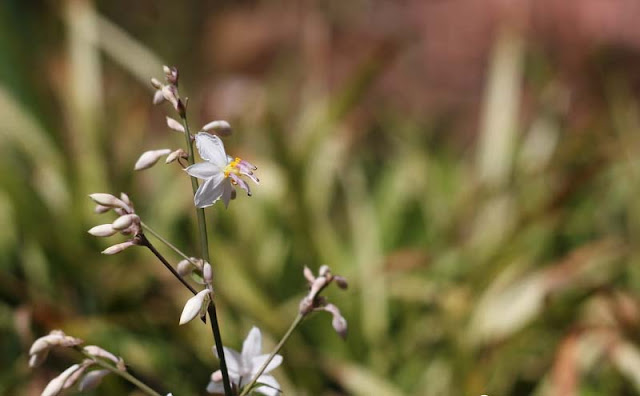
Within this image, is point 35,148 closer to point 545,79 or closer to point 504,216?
point 504,216

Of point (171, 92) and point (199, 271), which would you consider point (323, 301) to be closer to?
point (199, 271)

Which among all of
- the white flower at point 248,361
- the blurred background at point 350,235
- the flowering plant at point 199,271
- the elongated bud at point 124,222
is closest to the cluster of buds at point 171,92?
the flowering plant at point 199,271

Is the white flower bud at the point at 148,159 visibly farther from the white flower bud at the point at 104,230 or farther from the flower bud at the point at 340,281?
the flower bud at the point at 340,281

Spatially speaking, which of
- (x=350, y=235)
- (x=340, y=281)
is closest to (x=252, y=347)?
(x=340, y=281)

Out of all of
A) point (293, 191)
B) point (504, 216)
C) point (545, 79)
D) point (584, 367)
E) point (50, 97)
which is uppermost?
point (545, 79)

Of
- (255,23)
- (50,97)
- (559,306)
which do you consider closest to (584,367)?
(559,306)

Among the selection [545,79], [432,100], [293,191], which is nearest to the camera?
[293,191]

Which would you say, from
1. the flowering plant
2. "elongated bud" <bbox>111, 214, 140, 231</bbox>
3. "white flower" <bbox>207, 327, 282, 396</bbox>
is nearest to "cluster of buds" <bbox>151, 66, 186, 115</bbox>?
the flowering plant

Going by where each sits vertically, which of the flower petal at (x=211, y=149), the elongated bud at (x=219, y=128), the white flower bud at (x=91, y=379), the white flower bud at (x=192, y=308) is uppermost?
the elongated bud at (x=219, y=128)

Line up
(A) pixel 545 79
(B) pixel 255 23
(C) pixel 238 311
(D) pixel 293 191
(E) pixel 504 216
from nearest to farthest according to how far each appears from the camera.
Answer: (C) pixel 238 311
(D) pixel 293 191
(E) pixel 504 216
(A) pixel 545 79
(B) pixel 255 23
